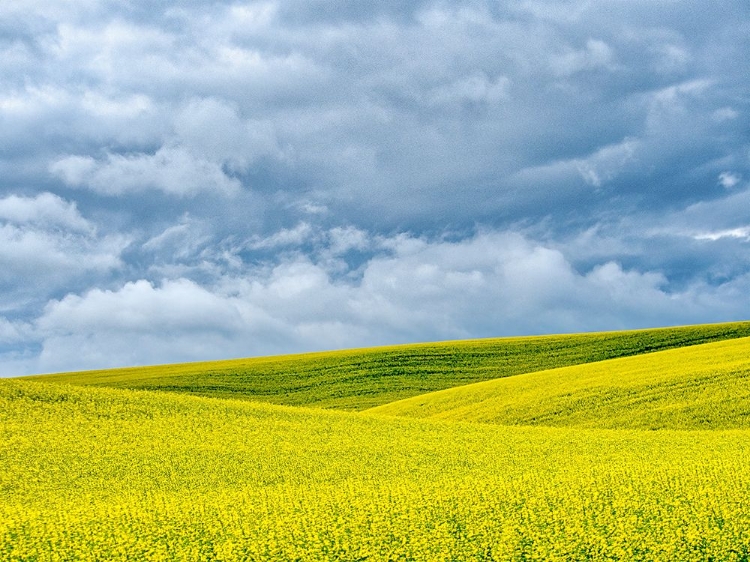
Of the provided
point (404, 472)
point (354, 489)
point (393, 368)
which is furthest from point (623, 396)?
point (393, 368)


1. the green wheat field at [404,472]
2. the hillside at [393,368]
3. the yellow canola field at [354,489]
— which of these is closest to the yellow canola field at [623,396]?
the green wheat field at [404,472]

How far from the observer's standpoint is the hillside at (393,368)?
4400 centimetres

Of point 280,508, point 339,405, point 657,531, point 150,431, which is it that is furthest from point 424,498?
point 339,405

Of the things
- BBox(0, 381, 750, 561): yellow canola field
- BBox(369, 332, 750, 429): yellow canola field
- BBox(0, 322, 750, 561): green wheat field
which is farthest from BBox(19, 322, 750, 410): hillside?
BBox(0, 381, 750, 561): yellow canola field

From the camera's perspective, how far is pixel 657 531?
994 cm

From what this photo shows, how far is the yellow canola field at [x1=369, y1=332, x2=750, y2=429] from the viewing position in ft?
83.5

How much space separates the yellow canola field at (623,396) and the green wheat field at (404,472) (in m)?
0.11

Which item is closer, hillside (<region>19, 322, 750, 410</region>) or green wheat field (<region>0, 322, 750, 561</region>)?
green wheat field (<region>0, 322, 750, 561</region>)

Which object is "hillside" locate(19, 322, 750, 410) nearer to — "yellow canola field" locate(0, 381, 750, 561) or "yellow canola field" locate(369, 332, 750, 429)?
"yellow canola field" locate(369, 332, 750, 429)

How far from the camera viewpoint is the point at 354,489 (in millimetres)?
13555

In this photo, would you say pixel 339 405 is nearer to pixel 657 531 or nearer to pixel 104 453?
pixel 104 453

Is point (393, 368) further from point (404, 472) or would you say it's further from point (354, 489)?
point (354, 489)

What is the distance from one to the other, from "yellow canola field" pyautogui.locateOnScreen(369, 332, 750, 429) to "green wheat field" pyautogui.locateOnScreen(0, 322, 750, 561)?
0.37ft

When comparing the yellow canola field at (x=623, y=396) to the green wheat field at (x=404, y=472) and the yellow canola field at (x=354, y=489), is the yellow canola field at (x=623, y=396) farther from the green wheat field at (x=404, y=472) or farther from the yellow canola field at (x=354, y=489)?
the yellow canola field at (x=354, y=489)
